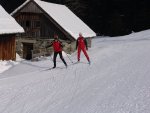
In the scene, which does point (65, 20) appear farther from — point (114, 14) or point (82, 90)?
point (114, 14)

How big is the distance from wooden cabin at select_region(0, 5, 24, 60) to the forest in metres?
22.8

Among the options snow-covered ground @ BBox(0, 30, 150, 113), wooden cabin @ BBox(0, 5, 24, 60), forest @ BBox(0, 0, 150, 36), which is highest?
forest @ BBox(0, 0, 150, 36)

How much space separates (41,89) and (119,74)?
3.63m

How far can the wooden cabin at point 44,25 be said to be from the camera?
82.7 ft

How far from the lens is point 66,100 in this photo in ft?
30.6

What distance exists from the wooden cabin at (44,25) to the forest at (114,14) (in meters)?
14.7

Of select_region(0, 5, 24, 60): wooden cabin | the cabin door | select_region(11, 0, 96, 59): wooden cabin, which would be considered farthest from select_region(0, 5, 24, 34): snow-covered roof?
the cabin door

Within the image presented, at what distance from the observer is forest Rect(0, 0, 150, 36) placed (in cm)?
4241

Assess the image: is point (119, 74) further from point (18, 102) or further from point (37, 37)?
point (37, 37)

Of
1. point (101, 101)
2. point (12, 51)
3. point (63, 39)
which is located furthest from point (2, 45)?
point (101, 101)

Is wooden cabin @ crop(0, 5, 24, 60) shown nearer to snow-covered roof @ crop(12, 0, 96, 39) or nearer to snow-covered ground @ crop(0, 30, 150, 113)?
snow-covered roof @ crop(12, 0, 96, 39)

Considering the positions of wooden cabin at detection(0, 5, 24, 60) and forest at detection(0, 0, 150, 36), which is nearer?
wooden cabin at detection(0, 5, 24, 60)

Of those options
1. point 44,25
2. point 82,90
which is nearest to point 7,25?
point 44,25

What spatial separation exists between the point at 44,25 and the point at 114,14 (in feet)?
62.8
